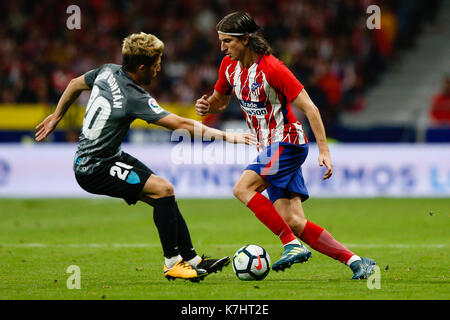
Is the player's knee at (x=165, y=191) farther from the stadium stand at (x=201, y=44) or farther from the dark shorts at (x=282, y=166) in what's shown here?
the stadium stand at (x=201, y=44)

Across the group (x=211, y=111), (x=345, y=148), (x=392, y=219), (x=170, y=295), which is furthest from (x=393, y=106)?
(x=170, y=295)

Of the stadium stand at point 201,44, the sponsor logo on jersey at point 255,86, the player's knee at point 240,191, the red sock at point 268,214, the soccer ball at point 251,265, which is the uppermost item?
the stadium stand at point 201,44

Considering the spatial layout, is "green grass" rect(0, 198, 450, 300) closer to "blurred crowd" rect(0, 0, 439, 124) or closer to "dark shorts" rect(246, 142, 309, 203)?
"dark shorts" rect(246, 142, 309, 203)

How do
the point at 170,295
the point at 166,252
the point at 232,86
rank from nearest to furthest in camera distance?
the point at 170,295 → the point at 166,252 → the point at 232,86

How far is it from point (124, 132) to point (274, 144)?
1289 mm

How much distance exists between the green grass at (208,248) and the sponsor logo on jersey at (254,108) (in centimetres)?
144

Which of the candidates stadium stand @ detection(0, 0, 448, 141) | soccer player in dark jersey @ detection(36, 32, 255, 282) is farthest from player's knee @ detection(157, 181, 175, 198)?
stadium stand @ detection(0, 0, 448, 141)

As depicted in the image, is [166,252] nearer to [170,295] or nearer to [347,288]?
[170,295]

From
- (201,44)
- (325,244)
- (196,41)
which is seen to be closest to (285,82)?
(325,244)

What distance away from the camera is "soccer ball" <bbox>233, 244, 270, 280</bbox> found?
6484 mm

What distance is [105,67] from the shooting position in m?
6.51

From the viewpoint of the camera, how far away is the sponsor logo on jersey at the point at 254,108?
669cm

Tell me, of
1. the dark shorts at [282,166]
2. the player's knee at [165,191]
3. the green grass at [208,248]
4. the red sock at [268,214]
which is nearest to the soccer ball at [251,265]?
the green grass at [208,248]

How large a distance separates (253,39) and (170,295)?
2311 mm
